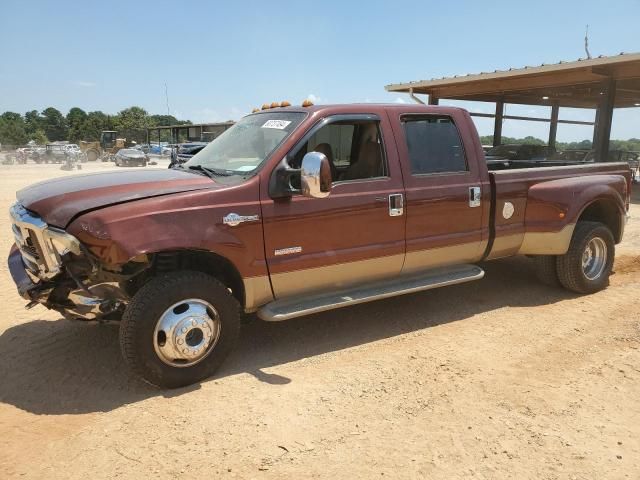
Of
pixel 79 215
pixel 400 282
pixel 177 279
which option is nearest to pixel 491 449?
pixel 400 282

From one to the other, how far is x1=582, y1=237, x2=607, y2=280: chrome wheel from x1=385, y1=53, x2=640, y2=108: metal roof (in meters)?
9.10

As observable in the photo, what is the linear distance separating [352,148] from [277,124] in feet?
2.45

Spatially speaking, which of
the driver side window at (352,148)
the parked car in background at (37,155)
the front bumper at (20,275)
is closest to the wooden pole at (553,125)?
the driver side window at (352,148)

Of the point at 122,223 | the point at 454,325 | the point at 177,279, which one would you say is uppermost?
the point at 122,223

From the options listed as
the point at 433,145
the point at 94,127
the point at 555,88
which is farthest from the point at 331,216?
the point at 94,127

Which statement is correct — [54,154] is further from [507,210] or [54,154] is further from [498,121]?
[507,210]

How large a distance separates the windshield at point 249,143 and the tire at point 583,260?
3.27m

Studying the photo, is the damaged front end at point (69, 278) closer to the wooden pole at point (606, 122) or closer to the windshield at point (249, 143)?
the windshield at point (249, 143)

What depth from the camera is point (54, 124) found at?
368 ft

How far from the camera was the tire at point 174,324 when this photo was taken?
126 inches

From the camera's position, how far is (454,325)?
183 inches

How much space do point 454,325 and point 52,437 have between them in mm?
3241

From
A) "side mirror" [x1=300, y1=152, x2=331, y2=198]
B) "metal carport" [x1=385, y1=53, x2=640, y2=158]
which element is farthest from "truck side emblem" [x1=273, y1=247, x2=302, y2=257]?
"metal carport" [x1=385, y1=53, x2=640, y2=158]

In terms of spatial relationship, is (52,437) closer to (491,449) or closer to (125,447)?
(125,447)
